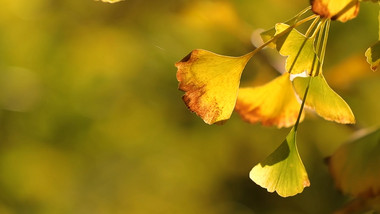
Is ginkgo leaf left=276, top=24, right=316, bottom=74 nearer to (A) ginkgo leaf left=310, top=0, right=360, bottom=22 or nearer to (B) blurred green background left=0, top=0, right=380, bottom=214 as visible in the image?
(A) ginkgo leaf left=310, top=0, right=360, bottom=22

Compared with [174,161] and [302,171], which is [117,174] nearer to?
[174,161]

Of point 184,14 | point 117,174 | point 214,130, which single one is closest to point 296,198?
point 214,130

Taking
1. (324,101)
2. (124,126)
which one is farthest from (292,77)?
(124,126)

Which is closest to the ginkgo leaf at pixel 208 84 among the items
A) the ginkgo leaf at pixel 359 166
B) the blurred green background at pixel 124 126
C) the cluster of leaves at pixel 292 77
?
the cluster of leaves at pixel 292 77

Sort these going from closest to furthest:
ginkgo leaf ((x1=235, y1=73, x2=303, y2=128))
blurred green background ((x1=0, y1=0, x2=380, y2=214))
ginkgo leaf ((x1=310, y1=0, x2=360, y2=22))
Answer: ginkgo leaf ((x1=310, y1=0, x2=360, y2=22)) < ginkgo leaf ((x1=235, y1=73, x2=303, y2=128)) < blurred green background ((x1=0, y1=0, x2=380, y2=214))

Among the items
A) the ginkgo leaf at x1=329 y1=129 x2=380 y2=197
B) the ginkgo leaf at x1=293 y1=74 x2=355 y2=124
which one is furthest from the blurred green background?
the ginkgo leaf at x1=293 y1=74 x2=355 y2=124

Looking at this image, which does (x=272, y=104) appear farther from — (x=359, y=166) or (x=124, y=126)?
(x=124, y=126)
